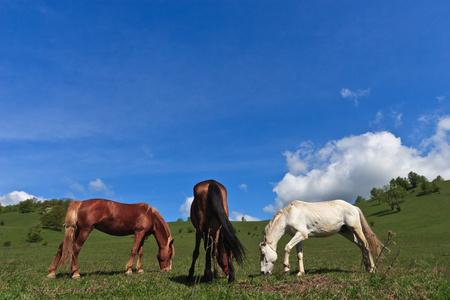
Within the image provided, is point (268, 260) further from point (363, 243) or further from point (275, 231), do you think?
point (363, 243)

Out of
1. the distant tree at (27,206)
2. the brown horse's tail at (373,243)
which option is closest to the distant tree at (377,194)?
the brown horse's tail at (373,243)

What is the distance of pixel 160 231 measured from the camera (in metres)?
12.3

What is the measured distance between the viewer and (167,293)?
6.55 m

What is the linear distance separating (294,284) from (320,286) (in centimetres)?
66

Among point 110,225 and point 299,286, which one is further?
point 110,225

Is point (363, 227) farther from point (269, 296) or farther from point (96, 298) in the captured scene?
point (96, 298)

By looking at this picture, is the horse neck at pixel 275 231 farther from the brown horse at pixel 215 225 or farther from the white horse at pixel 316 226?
the brown horse at pixel 215 225

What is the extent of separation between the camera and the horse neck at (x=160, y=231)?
12.2 meters

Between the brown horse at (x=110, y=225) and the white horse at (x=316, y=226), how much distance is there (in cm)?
453

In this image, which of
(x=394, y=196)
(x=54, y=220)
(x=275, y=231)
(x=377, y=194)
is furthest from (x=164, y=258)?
(x=377, y=194)

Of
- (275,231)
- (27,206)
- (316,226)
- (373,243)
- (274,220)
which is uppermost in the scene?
(27,206)

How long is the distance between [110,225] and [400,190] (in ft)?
320

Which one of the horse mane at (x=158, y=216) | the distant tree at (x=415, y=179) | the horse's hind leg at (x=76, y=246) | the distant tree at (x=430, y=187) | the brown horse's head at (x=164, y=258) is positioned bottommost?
the brown horse's head at (x=164, y=258)

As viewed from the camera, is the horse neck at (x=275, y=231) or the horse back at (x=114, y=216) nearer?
the horse neck at (x=275, y=231)
